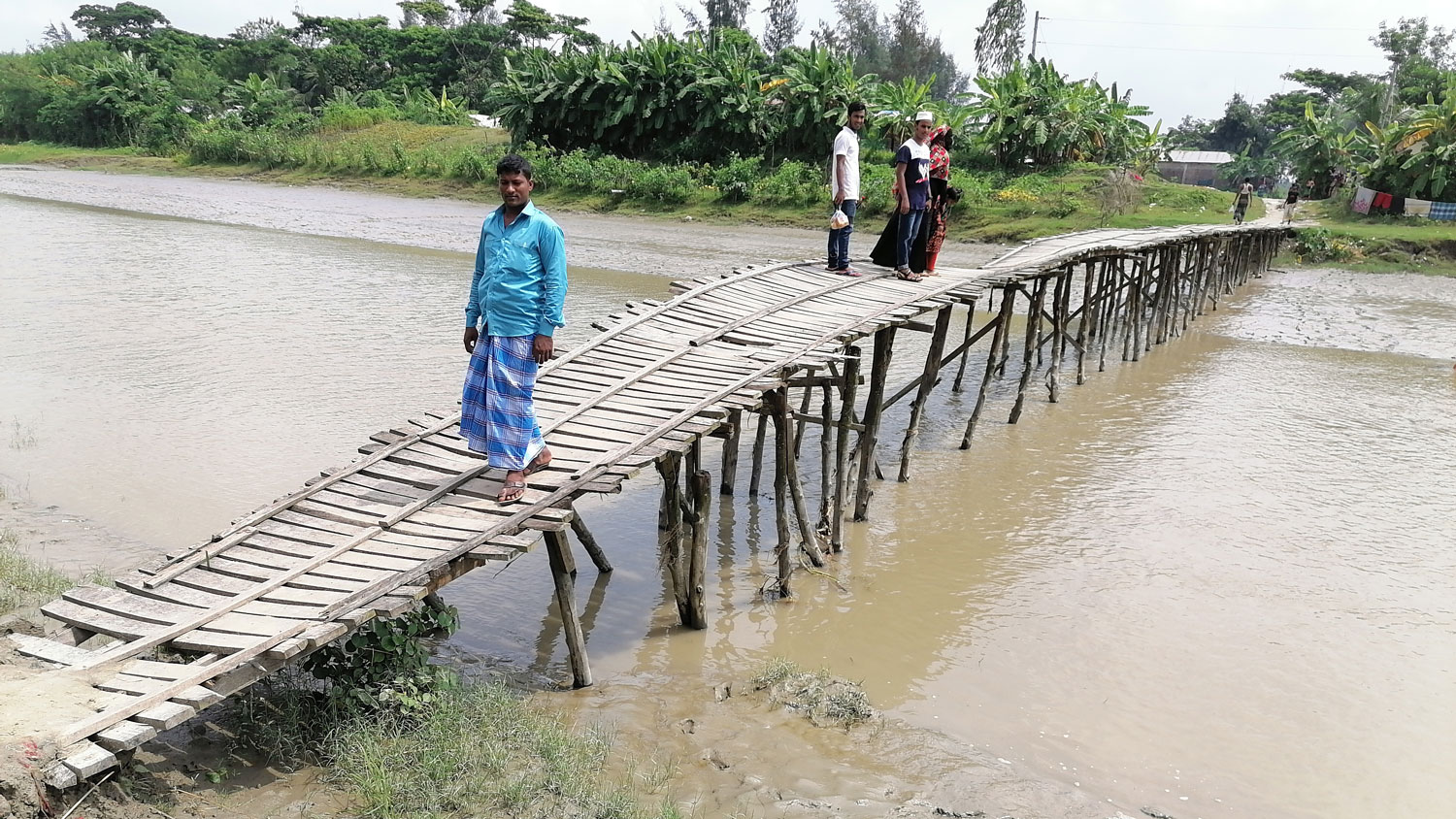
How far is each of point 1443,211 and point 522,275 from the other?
26.3 metres

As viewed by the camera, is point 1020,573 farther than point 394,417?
No

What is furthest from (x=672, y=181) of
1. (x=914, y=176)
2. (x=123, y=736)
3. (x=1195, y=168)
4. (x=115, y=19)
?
(x=115, y=19)

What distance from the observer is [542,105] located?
2997 cm

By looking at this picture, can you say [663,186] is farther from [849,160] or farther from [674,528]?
[674,528]

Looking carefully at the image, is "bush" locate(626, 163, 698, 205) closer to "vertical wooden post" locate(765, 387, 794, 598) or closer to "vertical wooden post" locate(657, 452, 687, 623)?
"vertical wooden post" locate(765, 387, 794, 598)

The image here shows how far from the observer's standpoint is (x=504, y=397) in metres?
5.04

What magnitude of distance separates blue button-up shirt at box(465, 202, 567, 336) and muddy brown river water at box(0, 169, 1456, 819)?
1.89m

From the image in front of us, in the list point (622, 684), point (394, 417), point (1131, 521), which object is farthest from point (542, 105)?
point (622, 684)

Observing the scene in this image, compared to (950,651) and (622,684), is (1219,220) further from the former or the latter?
(622,684)

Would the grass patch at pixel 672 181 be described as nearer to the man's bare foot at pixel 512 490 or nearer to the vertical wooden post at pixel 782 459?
the vertical wooden post at pixel 782 459

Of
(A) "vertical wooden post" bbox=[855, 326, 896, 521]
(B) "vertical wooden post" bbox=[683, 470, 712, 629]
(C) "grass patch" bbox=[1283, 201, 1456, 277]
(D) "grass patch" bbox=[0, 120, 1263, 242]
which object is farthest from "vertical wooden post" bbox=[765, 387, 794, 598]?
(C) "grass patch" bbox=[1283, 201, 1456, 277]

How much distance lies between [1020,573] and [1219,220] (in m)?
20.0

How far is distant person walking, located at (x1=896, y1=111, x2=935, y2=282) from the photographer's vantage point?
858cm

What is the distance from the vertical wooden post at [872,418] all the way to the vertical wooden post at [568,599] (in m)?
3.20
